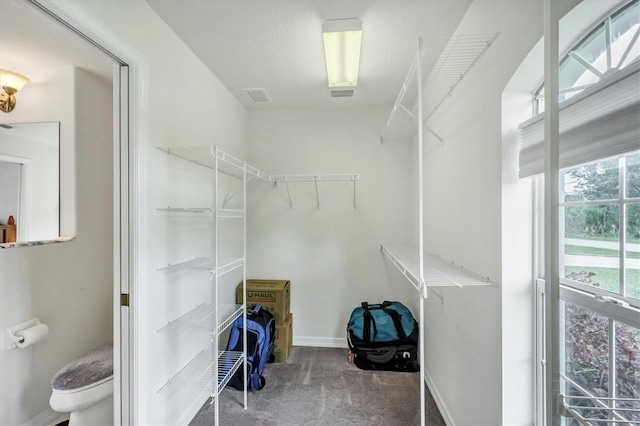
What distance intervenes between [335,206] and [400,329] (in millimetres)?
1375

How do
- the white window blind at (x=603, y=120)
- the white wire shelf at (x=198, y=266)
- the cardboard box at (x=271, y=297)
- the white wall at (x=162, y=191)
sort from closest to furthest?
the white window blind at (x=603, y=120) < the white wall at (x=162, y=191) < the white wire shelf at (x=198, y=266) < the cardboard box at (x=271, y=297)

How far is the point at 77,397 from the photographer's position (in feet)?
4.43

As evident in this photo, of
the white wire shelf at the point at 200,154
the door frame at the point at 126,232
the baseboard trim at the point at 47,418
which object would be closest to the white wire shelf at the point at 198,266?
the door frame at the point at 126,232

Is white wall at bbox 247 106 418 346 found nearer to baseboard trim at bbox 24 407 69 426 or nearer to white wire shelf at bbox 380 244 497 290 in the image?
white wire shelf at bbox 380 244 497 290

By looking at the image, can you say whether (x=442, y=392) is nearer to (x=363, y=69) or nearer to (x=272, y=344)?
(x=272, y=344)

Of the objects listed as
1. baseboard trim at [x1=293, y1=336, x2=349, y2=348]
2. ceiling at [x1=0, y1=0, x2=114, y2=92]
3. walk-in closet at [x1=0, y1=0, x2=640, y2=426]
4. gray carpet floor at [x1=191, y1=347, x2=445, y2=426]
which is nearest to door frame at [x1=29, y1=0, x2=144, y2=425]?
walk-in closet at [x1=0, y1=0, x2=640, y2=426]

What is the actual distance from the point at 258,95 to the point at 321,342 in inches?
107

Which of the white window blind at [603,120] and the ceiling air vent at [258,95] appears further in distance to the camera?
the ceiling air vent at [258,95]

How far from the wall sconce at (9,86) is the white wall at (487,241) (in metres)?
3.00

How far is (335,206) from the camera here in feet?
8.77

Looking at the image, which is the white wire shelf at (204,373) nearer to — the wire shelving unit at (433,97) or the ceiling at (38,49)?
the wire shelving unit at (433,97)

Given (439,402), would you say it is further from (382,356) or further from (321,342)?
(321,342)

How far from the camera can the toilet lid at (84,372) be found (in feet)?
4.46

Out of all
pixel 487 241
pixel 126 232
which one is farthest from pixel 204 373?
pixel 487 241
